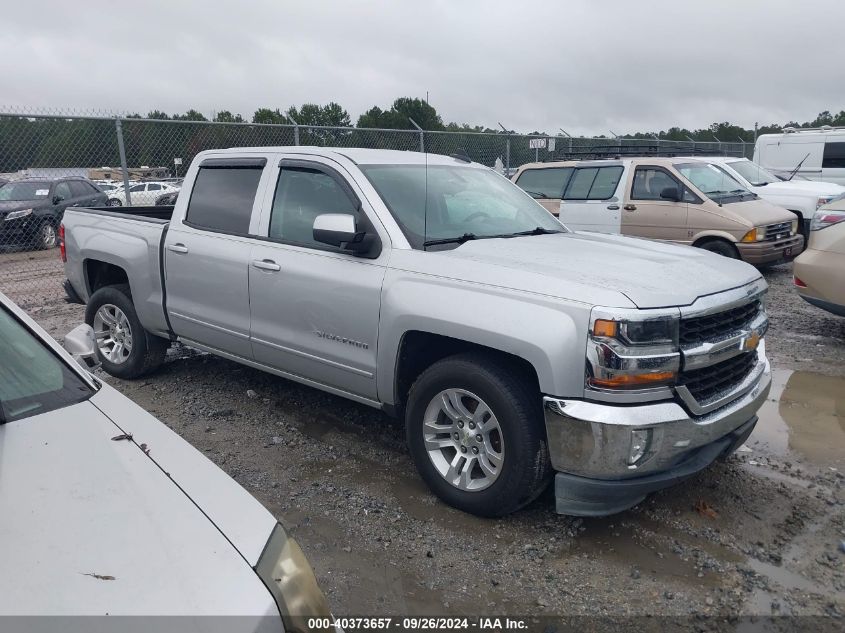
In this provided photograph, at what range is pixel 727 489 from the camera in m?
3.81

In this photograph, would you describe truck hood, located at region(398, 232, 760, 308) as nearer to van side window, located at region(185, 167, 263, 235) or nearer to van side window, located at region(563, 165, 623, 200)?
van side window, located at region(185, 167, 263, 235)

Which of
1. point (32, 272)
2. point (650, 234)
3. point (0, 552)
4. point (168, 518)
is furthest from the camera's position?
point (32, 272)

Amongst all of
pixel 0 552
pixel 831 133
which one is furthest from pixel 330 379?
pixel 831 133

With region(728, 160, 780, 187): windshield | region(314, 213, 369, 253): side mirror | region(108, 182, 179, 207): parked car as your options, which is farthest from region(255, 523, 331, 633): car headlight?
region(108, 182, 179, 207): parked car

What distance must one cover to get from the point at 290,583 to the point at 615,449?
5.59 ft

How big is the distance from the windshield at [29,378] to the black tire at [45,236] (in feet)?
43.7

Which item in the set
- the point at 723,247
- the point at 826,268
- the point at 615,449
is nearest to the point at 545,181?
the point at 723,247

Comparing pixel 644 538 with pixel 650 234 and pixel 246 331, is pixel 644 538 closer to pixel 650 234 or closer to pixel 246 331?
pixel 246 331

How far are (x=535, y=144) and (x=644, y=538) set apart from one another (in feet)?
39.8

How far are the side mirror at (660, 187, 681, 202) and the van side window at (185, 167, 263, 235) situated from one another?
6.88 m

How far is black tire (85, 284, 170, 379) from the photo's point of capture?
545 centimetres

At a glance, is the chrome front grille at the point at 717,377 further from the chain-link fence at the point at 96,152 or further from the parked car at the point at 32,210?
the parked car at the point at 32,210

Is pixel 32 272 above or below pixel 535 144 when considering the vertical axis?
below

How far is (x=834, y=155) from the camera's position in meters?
14.8
